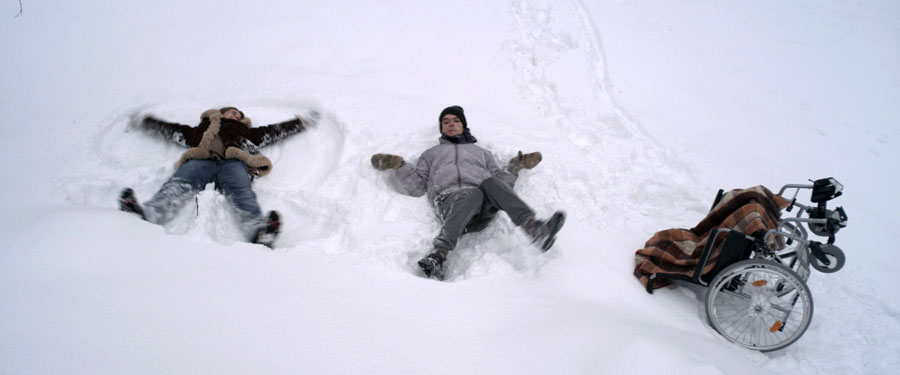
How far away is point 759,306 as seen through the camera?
2.04 metres

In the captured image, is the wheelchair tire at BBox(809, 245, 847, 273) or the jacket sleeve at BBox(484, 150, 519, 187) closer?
the wheelchair tire at BBox(809, 245, 847, 273)

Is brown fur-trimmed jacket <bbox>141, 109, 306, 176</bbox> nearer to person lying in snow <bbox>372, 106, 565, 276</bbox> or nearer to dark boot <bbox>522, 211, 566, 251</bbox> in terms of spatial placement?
person lying in snow <bbox>372, 106, 565, 276</bbox>

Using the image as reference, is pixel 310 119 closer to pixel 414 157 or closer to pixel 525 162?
pixel 414 157

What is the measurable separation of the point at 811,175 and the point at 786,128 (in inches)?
33.1

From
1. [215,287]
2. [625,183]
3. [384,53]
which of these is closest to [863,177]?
[625,183]

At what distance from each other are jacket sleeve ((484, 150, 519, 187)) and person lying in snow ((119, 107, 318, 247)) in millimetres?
1760

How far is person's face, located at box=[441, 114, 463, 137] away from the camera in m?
3.43

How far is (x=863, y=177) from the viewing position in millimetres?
3795

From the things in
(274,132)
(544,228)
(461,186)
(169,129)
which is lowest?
(544,228)

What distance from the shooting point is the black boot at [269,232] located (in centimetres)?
241

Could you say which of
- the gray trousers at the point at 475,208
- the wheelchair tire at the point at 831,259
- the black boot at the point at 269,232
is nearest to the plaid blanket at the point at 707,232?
the wheelchair tire at the point at 831,259

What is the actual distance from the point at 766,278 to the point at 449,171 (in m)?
2.10

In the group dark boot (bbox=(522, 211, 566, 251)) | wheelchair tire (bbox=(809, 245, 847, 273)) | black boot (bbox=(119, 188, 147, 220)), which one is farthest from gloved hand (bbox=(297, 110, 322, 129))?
wheelchair tire (bbox=(809, 245, 847, 273))

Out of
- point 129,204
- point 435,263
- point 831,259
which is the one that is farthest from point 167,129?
point 831,259
